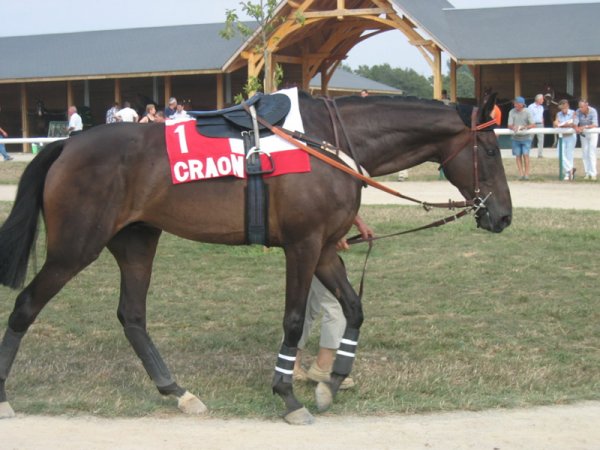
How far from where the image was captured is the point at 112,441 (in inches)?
198

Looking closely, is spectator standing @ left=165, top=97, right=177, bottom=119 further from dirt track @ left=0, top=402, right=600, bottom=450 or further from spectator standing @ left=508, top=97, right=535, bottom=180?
dirt track @ left=0, top=402, right=600, bottom=450

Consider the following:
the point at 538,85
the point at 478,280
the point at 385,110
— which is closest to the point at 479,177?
the point at 385,110

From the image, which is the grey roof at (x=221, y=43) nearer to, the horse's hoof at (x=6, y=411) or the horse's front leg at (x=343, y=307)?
the horse's front leg at (x=343, y=307)

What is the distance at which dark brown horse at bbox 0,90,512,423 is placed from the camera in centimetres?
557

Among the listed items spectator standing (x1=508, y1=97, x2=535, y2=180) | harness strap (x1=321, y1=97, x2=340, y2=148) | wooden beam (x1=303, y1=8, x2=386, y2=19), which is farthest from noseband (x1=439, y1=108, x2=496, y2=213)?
wooden beam (x1=303, y1=8, x2=386, y2=19)

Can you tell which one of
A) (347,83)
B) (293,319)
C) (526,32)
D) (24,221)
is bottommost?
(293,319)

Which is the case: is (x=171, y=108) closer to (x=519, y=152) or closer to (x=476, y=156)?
(x=519, y=152)

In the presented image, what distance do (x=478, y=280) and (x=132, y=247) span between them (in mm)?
4574

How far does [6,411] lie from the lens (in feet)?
18.2

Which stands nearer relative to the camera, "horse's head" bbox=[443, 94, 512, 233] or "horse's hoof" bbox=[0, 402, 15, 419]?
"horse's hoof" bbox=[0, 402, 15, 419]

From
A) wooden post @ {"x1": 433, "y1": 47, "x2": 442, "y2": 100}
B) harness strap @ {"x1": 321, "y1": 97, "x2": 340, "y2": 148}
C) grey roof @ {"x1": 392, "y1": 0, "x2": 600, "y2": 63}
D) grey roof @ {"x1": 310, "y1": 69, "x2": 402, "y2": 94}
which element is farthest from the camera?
grey roof @ {"x1": 310, "y1": 69, "x2": 402, "y2": 94}

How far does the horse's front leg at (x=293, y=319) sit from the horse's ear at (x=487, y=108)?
138cm

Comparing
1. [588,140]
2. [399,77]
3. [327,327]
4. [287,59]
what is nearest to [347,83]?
[287,59]

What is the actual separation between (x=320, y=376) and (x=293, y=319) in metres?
0.77
